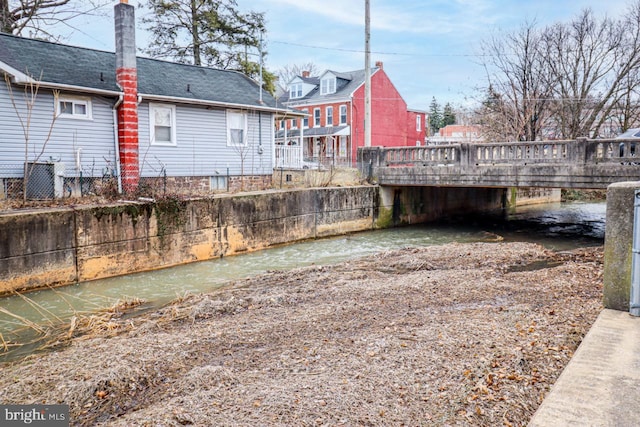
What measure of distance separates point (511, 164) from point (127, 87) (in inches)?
476

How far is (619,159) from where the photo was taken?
1329cm

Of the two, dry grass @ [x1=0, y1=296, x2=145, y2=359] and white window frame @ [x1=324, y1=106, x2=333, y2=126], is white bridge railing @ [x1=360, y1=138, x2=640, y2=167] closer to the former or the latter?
dry grass @ [x1=0, y1=296, x2=145, y2=359]

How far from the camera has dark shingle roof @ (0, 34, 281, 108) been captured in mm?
13438

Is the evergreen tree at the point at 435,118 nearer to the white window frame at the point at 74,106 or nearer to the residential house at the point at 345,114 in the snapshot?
the residential house at the point at 345,114

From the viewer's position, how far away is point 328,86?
1473 inches

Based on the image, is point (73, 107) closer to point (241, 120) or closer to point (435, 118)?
point (241, 120)

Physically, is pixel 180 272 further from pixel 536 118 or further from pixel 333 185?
pixel 536 118

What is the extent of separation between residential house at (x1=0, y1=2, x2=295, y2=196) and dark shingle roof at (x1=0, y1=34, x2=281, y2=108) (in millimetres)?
40

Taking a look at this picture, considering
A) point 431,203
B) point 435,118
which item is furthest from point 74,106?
point 435,118

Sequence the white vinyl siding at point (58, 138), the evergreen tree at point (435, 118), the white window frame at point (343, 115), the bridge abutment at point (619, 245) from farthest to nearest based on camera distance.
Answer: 1. the evergreen tree at point (435, 118)
2. the white window frame at point (343, 115)
3. the white vinyl siding at point (58, 138)
4. the bridge abutment at point (619, 245)

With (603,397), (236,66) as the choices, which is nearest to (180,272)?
(603,397)

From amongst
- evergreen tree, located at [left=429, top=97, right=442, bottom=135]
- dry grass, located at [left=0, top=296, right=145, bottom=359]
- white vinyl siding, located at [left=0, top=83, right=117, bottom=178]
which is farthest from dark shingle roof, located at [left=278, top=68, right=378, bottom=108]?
evergreen tree, located at [left=429, top=97, right=442, bottom=135]

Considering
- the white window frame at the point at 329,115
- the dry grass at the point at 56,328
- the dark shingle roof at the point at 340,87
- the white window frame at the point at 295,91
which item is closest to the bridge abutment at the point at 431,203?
the dry grass at the point at 56,328

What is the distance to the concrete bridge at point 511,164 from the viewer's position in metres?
13.5
